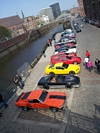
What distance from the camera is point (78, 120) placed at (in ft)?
33.9

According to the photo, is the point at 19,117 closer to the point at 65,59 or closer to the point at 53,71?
the point at 53,71

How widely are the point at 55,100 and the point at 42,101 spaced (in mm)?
1010

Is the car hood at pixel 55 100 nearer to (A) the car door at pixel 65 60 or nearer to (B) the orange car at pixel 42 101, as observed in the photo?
(B) the orange car at pixel 42 101

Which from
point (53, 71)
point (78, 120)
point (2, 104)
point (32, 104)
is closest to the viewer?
point (78, 120)

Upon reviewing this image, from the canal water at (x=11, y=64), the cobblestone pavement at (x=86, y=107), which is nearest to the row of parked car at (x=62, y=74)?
the cobblestone pavement at (x=86, y=107)

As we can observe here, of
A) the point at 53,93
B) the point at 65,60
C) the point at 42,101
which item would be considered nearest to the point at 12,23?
the point at 65,60

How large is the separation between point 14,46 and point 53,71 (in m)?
45.2

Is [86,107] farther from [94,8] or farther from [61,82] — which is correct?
[94,8]

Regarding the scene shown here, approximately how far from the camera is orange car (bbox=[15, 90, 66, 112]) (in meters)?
11.5

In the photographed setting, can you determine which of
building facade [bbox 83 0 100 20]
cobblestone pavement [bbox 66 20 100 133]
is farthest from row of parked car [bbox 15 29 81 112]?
building facade [bbox 83 0 100 20]

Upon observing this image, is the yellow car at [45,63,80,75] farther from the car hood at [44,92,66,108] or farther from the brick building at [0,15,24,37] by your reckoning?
the brick building at [0,15,24,37]

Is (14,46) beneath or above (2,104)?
beneath

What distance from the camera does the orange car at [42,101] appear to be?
11500 millimetres

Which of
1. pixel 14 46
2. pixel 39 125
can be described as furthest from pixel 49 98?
pixel 14 46
